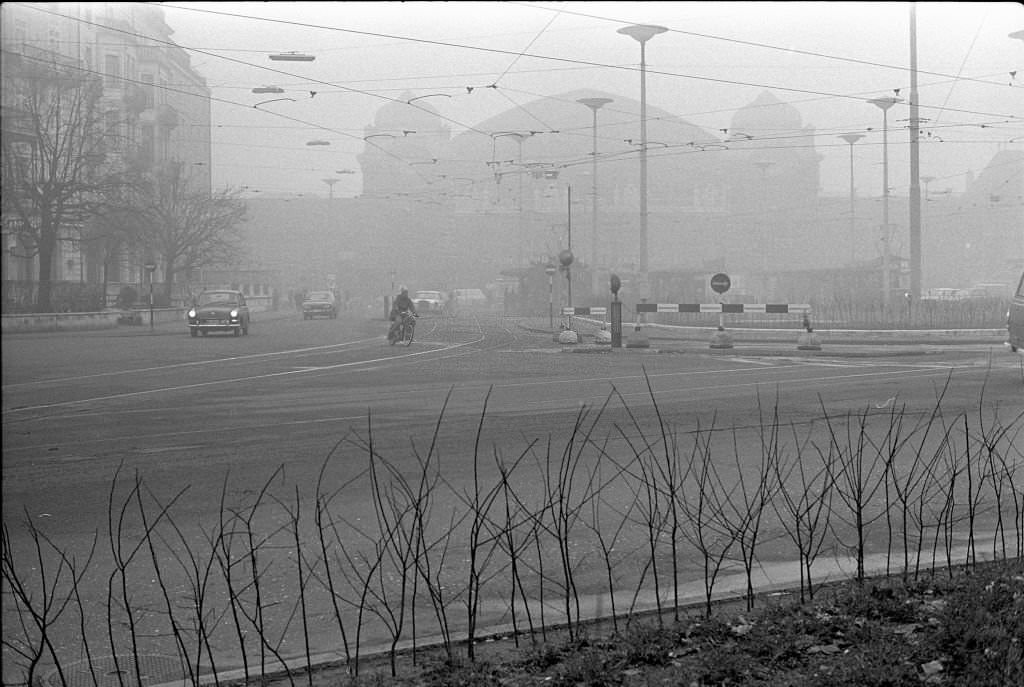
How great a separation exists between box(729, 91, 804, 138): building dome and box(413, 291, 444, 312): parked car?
2.89 meters

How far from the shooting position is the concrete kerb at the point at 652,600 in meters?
3.92

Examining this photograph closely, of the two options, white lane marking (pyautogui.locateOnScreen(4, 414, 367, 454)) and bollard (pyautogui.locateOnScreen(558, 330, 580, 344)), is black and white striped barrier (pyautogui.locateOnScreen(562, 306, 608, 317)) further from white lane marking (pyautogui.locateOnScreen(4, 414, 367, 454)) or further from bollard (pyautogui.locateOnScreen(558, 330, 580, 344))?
white lane marking (pyautogui.locateOnScreen(4, 414, 367, 454))

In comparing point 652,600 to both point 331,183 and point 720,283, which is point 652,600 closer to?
point 331,183

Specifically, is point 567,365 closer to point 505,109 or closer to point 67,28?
point 505,109

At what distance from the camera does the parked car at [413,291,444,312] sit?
7.31 metres

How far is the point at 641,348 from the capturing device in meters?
11.1

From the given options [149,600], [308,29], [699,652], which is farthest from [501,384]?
[699,652]

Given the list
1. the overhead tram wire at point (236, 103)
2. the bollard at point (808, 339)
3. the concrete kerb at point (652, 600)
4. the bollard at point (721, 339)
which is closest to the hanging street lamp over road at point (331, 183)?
the overhead tram wire at point (236, 103)

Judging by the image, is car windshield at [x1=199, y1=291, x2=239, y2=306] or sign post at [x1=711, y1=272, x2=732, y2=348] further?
sign post at [x1=711, y1=272, x2=732, y2=348]

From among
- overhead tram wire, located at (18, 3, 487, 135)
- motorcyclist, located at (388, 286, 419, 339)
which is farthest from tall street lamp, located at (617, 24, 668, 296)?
motorcyclist, located at (388, 286, 419, 339)

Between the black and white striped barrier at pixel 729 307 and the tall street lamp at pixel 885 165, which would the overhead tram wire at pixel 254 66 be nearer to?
the tall street lamp at pixel 885 165

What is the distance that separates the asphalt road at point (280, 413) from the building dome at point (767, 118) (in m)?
2.24

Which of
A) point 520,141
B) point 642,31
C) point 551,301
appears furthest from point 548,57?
point 551,301

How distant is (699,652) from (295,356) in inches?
183
